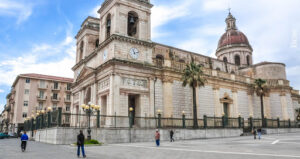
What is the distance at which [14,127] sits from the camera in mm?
55000

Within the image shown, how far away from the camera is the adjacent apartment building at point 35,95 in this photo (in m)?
55.7

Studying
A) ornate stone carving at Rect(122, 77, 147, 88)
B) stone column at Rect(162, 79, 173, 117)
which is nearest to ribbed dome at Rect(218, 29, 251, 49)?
stone column at Rect(162, 79, 173, 117)

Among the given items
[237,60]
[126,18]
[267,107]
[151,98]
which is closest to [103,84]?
[151,98]

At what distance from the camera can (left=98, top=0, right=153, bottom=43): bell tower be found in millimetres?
29297

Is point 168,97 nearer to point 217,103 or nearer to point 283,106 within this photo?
point 217,103

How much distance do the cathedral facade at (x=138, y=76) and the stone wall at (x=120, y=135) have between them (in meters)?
3.55

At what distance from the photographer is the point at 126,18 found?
29953mm

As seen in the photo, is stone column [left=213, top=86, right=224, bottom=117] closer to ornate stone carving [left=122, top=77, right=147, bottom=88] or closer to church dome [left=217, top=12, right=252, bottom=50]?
ornate stone carving [left=122, top=77, right=147, bottom=88]

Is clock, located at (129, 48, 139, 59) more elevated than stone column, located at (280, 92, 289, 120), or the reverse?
clock, located at (129, 48, 139, 59)

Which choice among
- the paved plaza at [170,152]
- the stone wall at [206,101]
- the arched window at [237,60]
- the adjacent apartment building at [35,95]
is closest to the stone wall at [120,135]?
the paved plaza at [170,152]

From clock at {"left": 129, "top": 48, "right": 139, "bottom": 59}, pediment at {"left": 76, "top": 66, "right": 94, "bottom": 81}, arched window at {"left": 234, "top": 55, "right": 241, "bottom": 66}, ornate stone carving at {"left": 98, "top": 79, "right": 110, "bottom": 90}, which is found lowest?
ornate stone carving at {"left": 98, "top": 79, "right": 110, "bottom": 90}

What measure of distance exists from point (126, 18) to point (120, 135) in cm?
1436

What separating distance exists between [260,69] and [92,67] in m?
31.4

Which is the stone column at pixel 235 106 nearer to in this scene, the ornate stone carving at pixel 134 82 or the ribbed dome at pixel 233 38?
the ornate stone carving at pixel 134 82
